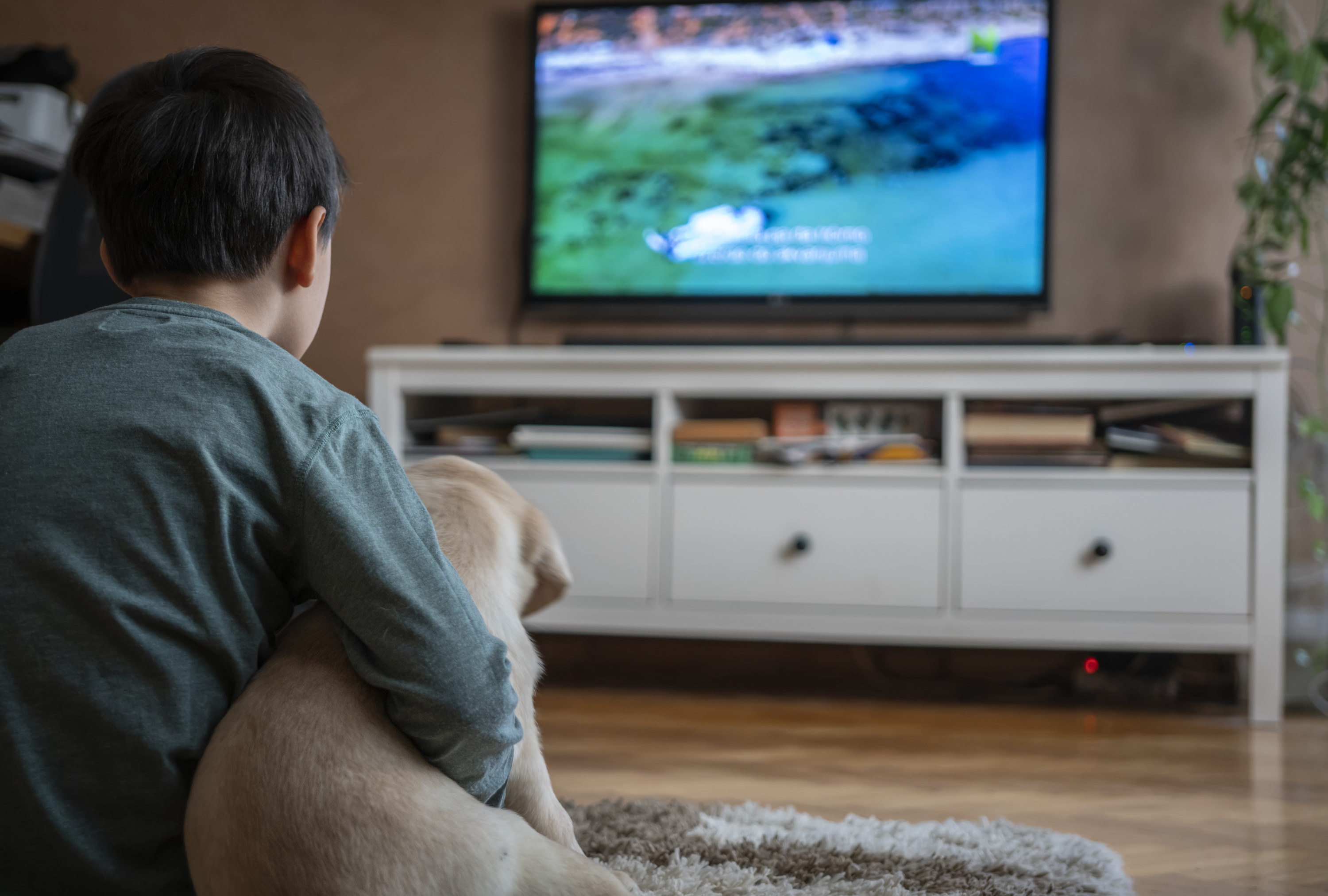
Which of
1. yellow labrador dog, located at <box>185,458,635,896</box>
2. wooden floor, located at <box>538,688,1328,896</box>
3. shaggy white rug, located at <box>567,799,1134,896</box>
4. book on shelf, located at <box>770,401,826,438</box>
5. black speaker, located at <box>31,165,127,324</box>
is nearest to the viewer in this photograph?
yellow labrador dog, located at <box>185,458,635,896</box>

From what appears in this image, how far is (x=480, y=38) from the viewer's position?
271 cm

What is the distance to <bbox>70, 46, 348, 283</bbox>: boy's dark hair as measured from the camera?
63cm

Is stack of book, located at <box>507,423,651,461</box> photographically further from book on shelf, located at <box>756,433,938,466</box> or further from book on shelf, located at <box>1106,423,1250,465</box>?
book on shelf, located at <box>1106,423,1250,465</box>

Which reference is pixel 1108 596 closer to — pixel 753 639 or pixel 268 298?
pixel 753 639

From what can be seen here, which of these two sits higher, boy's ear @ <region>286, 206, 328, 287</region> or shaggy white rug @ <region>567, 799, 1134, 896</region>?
boy's ear @ <region>286, 206, 328, 287</region>

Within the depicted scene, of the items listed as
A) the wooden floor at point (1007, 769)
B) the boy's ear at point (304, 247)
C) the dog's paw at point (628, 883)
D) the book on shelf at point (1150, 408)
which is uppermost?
the boy's ear at point (304, 247)

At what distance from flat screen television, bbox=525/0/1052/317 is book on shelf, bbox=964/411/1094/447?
17.6 inches

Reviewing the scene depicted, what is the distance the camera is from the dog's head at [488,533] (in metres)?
0.67

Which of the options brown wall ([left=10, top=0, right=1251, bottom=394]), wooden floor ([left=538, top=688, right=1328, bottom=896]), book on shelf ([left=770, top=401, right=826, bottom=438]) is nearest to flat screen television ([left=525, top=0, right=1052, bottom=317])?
brown wall ([left=10, top=0, right=1251, bottom=394])

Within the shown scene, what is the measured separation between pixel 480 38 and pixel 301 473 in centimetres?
246

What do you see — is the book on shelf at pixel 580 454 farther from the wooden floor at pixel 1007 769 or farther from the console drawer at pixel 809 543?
the wooden floor at pixel 1007 769

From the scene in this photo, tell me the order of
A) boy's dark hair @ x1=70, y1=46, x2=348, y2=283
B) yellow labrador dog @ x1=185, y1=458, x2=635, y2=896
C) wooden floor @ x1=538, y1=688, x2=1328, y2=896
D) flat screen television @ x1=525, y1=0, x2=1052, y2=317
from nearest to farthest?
yellow labrador dog @ x1=185, y1=458, x2=635, y2=896, boy's dark hair @ x1=70, y1=46, x2=348, y2=283, wooden floor @ x1=538, y1=688, x2=1328, y2=896, flat screen television @ x1=525, y1=0, x2=1052, y2=317

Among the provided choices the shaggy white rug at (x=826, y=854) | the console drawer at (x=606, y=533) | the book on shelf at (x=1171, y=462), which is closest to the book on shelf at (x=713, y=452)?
the console drawer at (x=606, y=533)

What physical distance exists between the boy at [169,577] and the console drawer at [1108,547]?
62.8 inches
